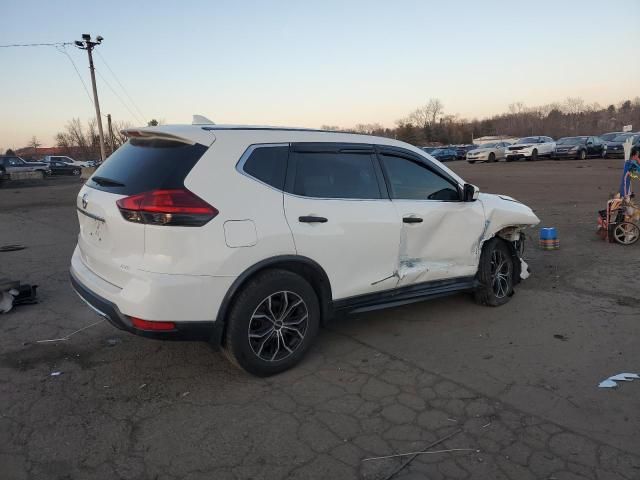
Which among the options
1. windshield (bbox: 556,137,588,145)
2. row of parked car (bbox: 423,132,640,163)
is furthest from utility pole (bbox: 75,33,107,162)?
windshield (bbox: 556,137,588,145)

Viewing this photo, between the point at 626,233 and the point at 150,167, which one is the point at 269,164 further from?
the point at 626,233

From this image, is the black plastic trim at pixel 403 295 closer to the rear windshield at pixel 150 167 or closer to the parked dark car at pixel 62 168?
the rear windshield at pixel 150 167

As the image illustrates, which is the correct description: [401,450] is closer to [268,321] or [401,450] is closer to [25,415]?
[268,321]

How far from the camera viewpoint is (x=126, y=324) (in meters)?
3.43

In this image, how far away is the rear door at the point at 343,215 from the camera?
3.88m

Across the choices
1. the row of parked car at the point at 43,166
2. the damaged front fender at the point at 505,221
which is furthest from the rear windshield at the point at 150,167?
the row of parked car at the point at 43,166

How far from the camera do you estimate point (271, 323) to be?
3805mm

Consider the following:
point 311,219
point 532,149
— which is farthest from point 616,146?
point 311,219

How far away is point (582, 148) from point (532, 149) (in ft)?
10.4

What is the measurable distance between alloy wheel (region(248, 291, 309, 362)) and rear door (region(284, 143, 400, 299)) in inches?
13.6

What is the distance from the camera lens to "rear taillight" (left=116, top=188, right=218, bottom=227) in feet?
10.8

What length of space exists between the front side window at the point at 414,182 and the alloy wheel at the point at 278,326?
1.37 meters

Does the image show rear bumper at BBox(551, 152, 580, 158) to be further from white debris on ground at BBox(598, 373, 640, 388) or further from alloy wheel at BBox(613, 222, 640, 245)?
white debris on ground at BBox(598, 373, 640, 388)

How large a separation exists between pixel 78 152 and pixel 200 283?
4176 inches
